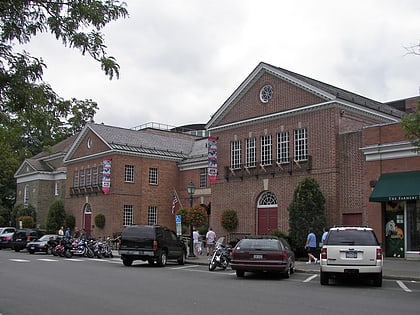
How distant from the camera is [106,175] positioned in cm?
4381

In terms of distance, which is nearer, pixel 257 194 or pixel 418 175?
pixel 418 175

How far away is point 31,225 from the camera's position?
54562 mm

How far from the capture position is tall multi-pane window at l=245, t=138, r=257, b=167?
33125 mm

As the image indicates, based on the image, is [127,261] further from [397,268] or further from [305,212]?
[397,268]

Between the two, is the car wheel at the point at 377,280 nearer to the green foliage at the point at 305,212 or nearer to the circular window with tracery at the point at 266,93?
the green foliage at the point at 305,212

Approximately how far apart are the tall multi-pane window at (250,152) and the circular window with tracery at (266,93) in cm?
260

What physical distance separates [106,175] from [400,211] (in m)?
25.8

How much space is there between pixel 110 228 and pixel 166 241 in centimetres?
2128

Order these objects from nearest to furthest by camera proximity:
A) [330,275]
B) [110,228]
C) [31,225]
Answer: [330,275]
[110,228]
[31,225]

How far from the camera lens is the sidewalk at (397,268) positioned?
→ 18542 millimetres

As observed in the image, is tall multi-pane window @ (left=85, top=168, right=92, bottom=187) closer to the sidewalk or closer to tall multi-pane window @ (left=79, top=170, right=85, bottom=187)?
tall multi-pane window @ (left=79, top=170, right=85, bottom=187)

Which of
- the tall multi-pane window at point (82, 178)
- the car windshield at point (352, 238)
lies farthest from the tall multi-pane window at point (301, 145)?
the tall multi-pane window at point (82, 178)

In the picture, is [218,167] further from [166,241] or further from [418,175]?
[418,175]

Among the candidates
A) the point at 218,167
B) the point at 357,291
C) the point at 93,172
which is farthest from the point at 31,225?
the point at 357,291
